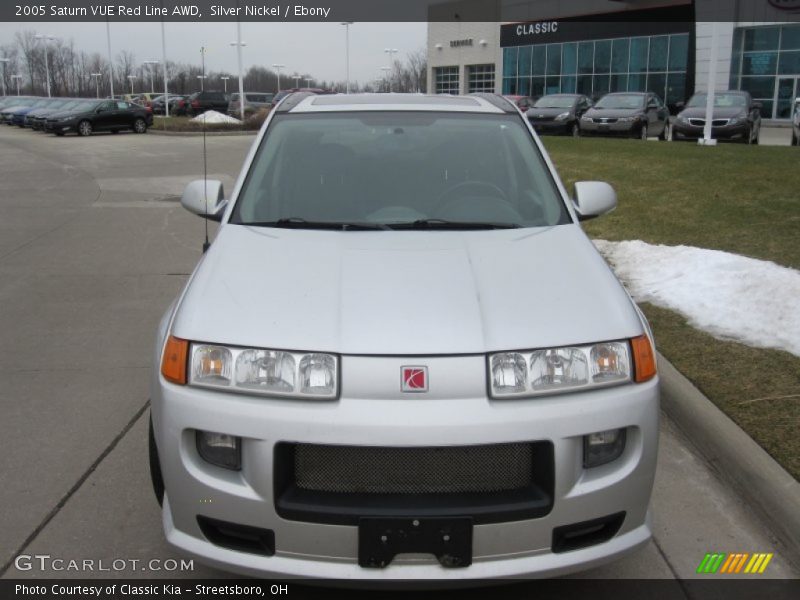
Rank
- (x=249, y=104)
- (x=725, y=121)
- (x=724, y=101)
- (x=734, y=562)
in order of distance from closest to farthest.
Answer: (x=734, y=562)
(x=725, y=121)
(x=724, y=101)
(x=249, y=104)

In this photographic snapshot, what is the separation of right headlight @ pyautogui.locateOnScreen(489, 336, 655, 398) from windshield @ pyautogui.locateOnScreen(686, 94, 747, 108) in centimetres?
2200

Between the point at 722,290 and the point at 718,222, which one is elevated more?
the point at 718,222

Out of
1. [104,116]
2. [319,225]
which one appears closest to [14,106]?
[104,116]

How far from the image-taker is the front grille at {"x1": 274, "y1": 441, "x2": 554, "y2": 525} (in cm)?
253

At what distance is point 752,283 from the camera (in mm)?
6207

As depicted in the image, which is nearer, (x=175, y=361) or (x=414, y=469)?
(x=414, y=469)

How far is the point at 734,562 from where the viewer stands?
327 centimetres

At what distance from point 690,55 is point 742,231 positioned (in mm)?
37277

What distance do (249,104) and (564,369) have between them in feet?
168

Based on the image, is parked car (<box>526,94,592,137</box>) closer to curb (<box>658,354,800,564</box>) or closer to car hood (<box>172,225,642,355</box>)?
curb (<box>658,354,800,564</box>)

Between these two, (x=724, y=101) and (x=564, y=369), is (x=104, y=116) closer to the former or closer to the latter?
(x=724, y=101)

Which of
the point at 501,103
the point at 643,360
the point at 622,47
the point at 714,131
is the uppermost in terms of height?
the point at 622,47

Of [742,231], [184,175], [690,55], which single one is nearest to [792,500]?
[742,231]

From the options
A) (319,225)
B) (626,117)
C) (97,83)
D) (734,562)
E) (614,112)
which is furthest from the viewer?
(97,83)
